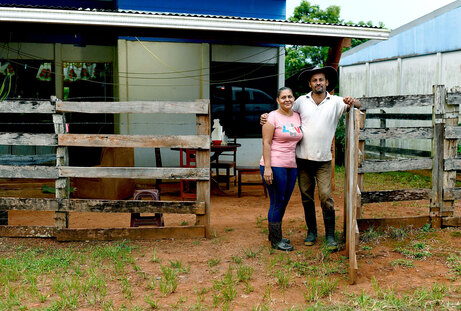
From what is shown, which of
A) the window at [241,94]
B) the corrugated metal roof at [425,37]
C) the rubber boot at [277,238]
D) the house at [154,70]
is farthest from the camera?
the window at [241,94]

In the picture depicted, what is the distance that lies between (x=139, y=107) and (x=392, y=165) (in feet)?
10.1

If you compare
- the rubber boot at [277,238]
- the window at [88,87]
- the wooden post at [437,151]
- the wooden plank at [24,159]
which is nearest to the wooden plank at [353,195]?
the rubber boot at [277,238]

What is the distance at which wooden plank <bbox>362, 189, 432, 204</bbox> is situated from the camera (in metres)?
5.73

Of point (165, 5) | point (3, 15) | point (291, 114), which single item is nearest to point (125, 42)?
point (165, 5)

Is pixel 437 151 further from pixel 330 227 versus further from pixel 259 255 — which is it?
pixel 259 255

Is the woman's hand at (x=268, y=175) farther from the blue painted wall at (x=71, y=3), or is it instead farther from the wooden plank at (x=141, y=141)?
the blue painted wall at (x=71, y=3)

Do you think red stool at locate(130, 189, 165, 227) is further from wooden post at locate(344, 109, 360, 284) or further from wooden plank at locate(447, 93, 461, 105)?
wooden plank at locate(447, 93, 461, 105)

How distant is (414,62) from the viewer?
40.2ft

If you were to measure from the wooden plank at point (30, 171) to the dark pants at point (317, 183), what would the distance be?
283 cm

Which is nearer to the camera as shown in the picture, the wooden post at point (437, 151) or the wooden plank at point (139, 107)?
the wooden plank at point (139, 107)

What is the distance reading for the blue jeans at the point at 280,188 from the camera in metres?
5.12

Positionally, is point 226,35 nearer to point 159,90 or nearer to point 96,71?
point 159,90

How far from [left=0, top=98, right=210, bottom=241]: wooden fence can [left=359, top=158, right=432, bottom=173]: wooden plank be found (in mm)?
1866

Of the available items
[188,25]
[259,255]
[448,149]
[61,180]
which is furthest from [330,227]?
[188,25]
